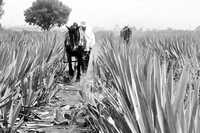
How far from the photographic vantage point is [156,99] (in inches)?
70.3

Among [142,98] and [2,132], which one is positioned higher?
[142,98]

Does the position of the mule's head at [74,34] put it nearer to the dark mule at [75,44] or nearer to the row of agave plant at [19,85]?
the dark mule at [75,44]

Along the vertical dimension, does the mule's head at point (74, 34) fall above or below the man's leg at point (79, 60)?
above

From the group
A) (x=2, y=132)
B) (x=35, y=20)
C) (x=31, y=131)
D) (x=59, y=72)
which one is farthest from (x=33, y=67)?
A: (x=35, y=20)

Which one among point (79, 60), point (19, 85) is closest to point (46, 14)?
point (79, 60)

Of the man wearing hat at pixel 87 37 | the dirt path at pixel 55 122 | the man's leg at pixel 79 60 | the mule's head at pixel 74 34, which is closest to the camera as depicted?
the dirt path at pixel 55 122

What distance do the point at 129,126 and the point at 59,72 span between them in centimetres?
638

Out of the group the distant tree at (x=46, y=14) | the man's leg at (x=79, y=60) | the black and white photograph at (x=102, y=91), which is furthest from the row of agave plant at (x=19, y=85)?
the distant tree at (x=46, y=14)

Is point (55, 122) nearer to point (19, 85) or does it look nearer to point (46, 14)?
point (19, 85)

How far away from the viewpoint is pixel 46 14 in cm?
6581

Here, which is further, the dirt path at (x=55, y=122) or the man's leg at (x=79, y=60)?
the man's leg at (x=79, y=60)

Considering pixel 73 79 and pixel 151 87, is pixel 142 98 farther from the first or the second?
pixel 73 79

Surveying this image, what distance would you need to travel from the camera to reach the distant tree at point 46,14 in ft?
216

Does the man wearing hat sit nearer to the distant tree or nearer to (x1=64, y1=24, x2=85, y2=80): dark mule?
(x1=64, y1=24, x2=85, y2=80): dark mule
